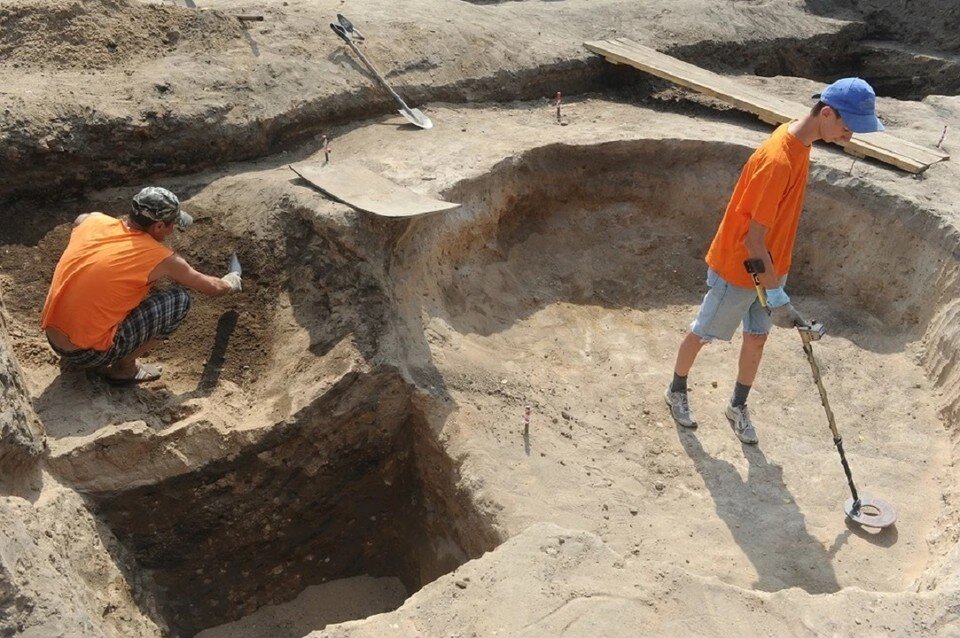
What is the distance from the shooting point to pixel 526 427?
467 centimetres

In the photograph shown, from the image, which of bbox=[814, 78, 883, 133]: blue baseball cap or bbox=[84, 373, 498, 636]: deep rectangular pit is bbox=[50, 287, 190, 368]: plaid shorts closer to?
bbox=[84, 373, 498, 636]: deep rectangular pit

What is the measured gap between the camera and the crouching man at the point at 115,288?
4090 millimetres

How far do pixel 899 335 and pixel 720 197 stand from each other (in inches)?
68.7

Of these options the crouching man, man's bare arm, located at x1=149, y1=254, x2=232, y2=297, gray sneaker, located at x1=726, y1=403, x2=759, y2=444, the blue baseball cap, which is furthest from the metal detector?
the crouching man

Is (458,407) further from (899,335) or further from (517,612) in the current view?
(899,335)

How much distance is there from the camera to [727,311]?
450cm

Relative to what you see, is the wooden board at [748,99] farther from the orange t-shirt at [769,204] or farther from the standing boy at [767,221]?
the orange t-shirt at [769,204]

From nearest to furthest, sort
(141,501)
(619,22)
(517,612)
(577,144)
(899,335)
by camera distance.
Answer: (517,612) → (141,501) → (899,335) → (577,144) → (619,22)

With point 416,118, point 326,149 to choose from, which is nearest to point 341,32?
point 416,118

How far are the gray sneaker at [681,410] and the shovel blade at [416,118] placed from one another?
307 centimetres

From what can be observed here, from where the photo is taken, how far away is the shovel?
6.70 m

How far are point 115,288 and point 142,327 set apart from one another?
0.31 m

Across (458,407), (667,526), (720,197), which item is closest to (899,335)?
(720,197)

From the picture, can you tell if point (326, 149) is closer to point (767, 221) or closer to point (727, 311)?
point (727, 311)
